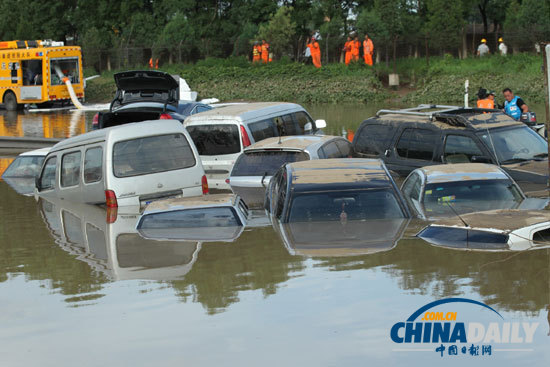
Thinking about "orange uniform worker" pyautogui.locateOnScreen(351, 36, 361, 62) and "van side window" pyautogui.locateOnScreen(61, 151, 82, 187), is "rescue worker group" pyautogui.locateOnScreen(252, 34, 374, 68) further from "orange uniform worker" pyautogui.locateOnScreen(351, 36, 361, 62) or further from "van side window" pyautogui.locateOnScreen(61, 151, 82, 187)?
"van side window" pyautogui.locateOnScreen(61, 151, 82, 187)

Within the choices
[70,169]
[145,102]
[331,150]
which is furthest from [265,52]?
[70,169]

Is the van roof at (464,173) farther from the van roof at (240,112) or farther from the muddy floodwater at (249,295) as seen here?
the van roof at (240,112)

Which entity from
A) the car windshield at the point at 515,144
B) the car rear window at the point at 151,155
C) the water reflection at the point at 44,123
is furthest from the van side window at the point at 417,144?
the water reflection at the point at 44,123

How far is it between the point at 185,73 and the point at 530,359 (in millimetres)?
40799

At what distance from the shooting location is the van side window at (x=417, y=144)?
700 inches

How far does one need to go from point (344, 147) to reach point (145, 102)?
20.5 feet

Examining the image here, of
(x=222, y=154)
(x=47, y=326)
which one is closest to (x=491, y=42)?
(x=222, y=154)

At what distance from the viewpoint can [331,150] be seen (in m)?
17.7

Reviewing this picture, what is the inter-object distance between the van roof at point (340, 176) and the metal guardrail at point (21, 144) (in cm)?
1479

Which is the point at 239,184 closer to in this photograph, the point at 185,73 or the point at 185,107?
the point at 185,107

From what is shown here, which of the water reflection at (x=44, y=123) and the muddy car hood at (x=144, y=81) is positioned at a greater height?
the muddy car hood at (x=144, y=81)

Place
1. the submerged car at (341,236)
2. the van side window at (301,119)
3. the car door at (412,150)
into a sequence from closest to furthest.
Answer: the submerged car at (341,236), the car door at (412,150), the van side window at (301,119)

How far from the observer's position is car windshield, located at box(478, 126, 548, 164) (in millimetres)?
16969

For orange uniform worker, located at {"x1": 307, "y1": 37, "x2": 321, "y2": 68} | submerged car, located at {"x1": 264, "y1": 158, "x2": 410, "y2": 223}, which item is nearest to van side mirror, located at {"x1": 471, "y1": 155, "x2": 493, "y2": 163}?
submerged car, located at {"x1": 264, "y1": 158, "x2": 410, "y2": 223}
